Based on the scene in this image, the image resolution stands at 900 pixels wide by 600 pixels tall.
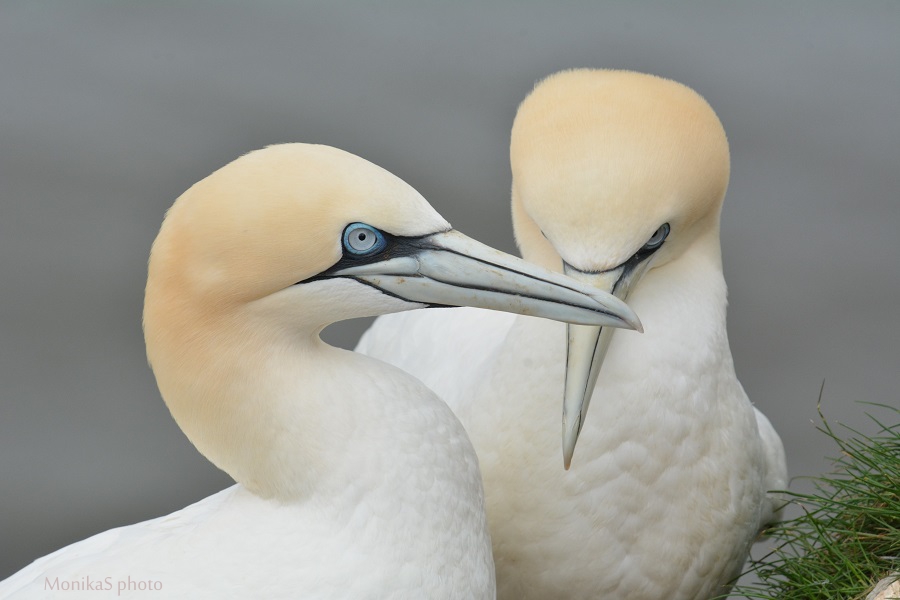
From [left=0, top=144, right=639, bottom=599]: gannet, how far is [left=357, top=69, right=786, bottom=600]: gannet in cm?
28

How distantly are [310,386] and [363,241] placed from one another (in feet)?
1.06

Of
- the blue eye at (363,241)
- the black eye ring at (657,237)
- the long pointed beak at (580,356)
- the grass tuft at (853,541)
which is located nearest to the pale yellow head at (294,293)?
the blue eye at (363,241)

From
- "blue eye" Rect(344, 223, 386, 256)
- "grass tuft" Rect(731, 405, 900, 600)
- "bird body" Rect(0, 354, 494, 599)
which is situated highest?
"blue eye" Rect(344, 223, 386, 256)

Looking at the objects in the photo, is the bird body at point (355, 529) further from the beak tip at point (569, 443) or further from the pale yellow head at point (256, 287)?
the beak tip at point (569, 443)

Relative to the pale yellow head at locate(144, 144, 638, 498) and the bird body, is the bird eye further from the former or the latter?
the bird body

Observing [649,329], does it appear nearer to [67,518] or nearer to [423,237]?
[423,237]

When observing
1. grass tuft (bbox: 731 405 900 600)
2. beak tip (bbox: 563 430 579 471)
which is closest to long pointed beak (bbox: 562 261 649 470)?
beak tip (bbox: 563 430 579 471)

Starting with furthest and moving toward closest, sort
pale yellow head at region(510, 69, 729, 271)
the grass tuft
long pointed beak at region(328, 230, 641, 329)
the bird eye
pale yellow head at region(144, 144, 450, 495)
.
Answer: the grass tuft, the bird eye, pale yellow head at region(510, 69, 729, 271), long pointed beak at region(328, 230, 641, 329), pale yellow head at region(144, 144, 450, 495)

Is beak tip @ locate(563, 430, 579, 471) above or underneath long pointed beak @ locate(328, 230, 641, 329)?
underneath

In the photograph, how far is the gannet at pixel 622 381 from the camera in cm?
272

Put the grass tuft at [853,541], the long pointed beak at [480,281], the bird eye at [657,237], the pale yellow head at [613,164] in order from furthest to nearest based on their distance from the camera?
the grass tuft at [853,541] < the bird eye at [657,237] < the pale yellow head at [613,164] < the long pointed beak at [480,281]

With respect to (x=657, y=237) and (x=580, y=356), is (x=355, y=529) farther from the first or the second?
(x=657, y=237)

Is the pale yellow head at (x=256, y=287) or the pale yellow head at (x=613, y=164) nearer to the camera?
the pale yellow head at (x=256, y=287)

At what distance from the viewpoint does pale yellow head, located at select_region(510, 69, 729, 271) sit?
8.80 ft
